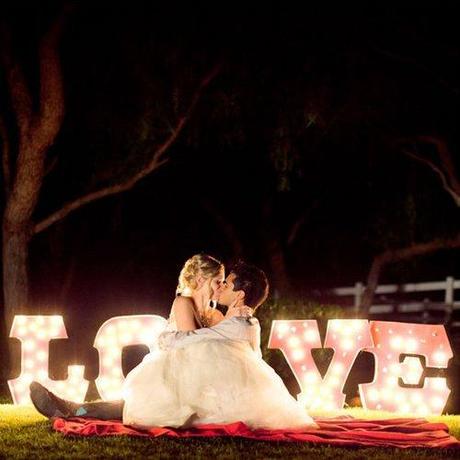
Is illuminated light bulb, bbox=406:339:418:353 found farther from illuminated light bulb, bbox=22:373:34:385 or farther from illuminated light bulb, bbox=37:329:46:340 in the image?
illuminated light bulb, bbox=22:373:34:385

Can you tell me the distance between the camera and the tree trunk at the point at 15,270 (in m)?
13.4

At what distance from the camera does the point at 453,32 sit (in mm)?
16594

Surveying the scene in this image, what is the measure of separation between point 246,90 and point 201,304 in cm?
589

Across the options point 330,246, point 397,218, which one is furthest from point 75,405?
point 330,246

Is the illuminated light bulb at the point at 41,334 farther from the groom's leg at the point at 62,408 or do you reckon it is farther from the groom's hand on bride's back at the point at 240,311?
the groom's hand on bride's back at the point at 240,311

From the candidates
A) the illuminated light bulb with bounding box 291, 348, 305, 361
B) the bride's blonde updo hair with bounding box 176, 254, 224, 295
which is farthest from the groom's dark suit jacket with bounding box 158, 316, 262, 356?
the illuminated light bulb with bounding box 291, 348, 305, 361

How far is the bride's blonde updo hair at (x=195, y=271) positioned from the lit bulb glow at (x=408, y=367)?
2.26 meters

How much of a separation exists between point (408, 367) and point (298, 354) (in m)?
1.17

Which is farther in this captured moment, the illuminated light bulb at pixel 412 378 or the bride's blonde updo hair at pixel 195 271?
the illuminated light bulb at pixel 412 378

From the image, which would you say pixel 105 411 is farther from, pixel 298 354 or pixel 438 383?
pixel 438 383

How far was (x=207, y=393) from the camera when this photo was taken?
8.54 m

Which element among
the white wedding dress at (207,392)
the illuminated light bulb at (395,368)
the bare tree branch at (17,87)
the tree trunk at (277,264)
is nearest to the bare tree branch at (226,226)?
the tree trunk at (277,264)

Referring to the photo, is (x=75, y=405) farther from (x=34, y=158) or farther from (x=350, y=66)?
(x=350, y=66)

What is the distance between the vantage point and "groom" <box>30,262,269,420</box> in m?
8.85
